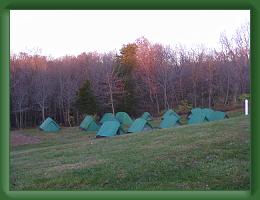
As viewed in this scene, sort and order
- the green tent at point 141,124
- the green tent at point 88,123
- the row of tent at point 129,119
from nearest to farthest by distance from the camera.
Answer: the green tent at point 88,123
the row of tent at point 129,119
the green tent at point 141,124

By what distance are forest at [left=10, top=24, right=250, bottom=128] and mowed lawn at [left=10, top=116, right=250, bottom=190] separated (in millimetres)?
483

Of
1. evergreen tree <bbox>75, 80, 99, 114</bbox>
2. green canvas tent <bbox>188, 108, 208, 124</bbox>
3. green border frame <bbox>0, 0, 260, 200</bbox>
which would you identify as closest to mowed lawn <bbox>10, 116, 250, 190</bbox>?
green border frame <bbox>0, 0, 260, 200</bbox>

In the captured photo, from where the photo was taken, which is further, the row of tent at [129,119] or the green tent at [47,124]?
the row of tent at [129,119]

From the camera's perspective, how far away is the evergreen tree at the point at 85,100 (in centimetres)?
463

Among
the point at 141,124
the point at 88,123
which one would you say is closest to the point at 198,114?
the point at 141,124

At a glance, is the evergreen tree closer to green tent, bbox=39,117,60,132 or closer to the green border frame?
green tent, bbox=39,117,60,132

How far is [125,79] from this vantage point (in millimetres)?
4734

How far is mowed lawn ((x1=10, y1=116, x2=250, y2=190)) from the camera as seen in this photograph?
2.11 meters

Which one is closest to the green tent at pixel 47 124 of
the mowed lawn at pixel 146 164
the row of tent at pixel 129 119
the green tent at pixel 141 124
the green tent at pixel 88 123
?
the row of tent at pixel 129 119

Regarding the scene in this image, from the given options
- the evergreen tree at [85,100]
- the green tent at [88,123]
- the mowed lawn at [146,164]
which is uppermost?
the evergreen tree at [85,100]
